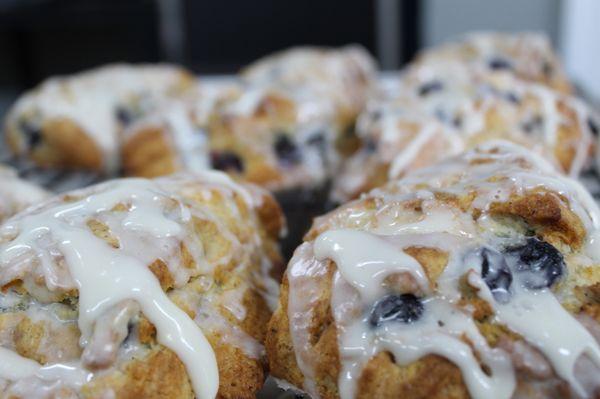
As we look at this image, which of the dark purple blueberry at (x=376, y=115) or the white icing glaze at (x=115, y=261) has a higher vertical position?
the white icing glaze at (x=115, y=261)

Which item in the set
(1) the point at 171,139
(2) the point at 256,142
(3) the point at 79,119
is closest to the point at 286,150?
(2) the point at 256,142

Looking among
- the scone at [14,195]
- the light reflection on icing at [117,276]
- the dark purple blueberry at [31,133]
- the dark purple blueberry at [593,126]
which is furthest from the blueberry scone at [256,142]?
the light reflection on icing at [117,276]

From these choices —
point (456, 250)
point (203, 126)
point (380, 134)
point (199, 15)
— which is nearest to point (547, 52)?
point (380, 134)

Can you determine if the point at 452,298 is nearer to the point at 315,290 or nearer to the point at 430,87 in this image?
the point at 315,290

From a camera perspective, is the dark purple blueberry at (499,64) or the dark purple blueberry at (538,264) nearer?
the dark purple blueberry at (538,264)

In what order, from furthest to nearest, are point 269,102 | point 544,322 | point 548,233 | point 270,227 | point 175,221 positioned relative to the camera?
1. point 269,102
2. point 270,227
3. point 175,221
4. point 548,233
5. point 544,322

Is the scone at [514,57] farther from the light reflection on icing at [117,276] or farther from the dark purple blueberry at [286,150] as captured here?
the light reflection on icing at [117,276]

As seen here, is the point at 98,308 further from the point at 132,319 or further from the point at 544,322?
the point at 544,322

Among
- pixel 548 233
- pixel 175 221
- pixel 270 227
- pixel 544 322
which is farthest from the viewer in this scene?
pixel 270 227
